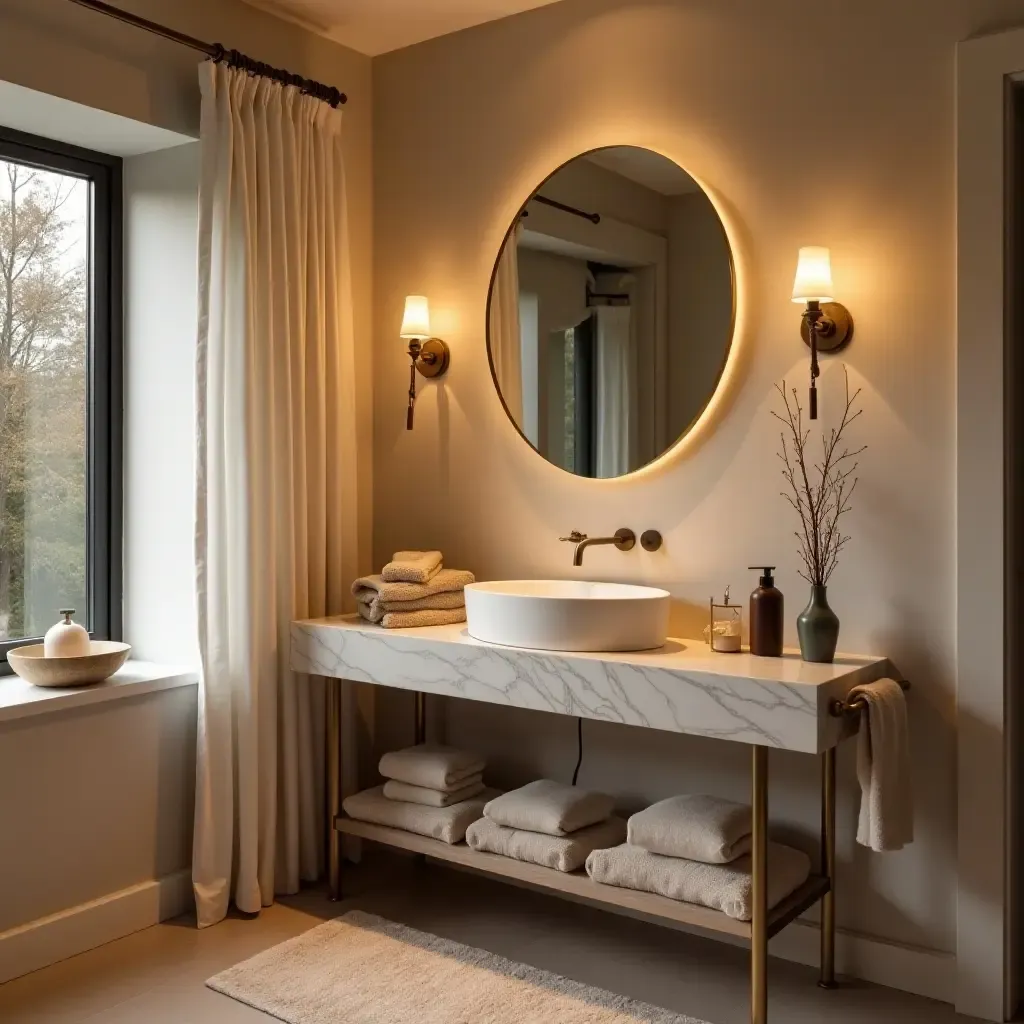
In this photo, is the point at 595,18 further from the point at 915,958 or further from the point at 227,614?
the point at 915,958

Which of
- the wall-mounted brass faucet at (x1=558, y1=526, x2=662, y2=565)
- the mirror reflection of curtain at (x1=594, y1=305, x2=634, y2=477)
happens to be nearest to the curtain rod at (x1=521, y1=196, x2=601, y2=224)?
the mirror reflection of curtain at (x1=594, y1=305, x2=634, y2=477)

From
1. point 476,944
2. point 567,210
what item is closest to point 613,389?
point 567,210

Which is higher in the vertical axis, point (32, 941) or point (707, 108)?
point (707, 108)

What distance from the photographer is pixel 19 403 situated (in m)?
2.98

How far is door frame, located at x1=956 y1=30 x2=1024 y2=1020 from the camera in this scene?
236 cm

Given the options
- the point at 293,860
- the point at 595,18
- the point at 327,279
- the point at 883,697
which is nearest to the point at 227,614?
the point at 293,860

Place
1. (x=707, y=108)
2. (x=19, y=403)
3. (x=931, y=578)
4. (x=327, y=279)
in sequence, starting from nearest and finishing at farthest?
1. (x=931, y=578)
2. (x=707, y=108)
3. (x=19, y=403)
4. (x=327, y=279)

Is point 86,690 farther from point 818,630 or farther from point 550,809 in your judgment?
point 818,630

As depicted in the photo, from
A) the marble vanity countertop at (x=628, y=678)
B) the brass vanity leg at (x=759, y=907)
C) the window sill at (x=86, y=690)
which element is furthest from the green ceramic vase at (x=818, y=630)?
the window sill at (x=86, y=690)

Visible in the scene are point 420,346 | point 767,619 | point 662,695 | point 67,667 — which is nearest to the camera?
point 662,695

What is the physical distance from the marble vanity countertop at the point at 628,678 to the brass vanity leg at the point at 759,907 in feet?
0.40

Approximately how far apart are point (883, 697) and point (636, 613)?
1.86 ft

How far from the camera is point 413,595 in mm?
2912

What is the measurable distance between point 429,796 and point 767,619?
1058 millimetres
